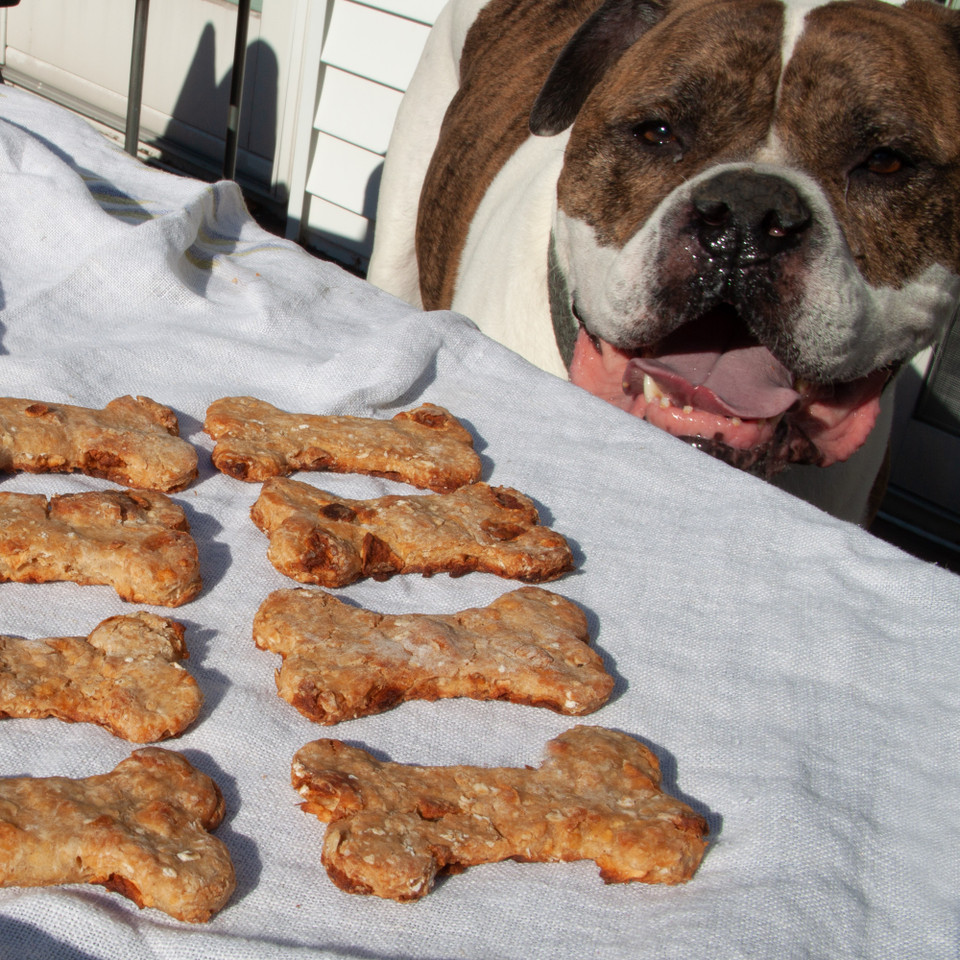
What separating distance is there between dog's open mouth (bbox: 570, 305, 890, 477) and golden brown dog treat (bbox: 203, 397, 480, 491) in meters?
0.51

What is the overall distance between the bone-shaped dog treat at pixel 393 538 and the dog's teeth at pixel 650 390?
1.99 feet

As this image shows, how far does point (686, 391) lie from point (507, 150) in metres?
1.36

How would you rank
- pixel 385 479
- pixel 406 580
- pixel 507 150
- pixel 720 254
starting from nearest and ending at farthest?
pixel 406 580 < pixel 385 479 < pixel 720 254 < pixel 507 150

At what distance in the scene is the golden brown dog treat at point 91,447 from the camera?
1663mm

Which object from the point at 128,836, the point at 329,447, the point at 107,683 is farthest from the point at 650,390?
the point at 128,836

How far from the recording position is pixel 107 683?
4.24ft

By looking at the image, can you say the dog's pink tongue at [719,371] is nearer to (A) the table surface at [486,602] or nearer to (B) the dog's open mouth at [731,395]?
(B) the dog's open mouth at [731,395]

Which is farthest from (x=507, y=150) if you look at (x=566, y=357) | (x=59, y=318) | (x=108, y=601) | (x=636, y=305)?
(x=108, y=601)

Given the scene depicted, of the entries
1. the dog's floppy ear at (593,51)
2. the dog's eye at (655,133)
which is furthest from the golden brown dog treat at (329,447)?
the dog's floppy ear at (593,51)

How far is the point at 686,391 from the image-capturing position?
2197 millimetres

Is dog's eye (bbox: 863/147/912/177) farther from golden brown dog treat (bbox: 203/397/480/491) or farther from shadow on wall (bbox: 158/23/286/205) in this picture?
shadow on wall (bbox: 158/23/286/205)

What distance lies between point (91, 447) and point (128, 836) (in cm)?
77

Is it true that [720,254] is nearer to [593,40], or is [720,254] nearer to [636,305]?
[636,305]

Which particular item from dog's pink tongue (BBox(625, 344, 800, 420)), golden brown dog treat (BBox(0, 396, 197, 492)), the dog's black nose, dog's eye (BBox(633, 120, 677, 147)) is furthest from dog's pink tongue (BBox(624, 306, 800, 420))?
golden brown dog treat (BBox(0, 396, 197, 492))
